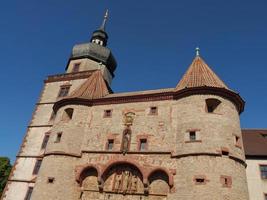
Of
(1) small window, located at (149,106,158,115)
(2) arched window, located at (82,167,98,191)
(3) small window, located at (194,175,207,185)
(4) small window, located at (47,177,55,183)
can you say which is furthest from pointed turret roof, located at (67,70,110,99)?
(3) small window, located at (194,175,207,185)

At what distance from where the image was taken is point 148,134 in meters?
19.4

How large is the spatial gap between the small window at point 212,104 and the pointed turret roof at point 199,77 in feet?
3.66

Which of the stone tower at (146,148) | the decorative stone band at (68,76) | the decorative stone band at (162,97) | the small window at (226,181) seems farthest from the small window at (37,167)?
the small window at (226,181)

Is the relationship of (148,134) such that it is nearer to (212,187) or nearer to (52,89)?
(212,187)

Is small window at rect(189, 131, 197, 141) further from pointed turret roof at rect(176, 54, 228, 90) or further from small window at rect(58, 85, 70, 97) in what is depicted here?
small window at rect(58, 85, 70, 97)

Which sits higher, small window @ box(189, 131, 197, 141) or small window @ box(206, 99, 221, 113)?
small window @ box(206, 99, 221, 113)

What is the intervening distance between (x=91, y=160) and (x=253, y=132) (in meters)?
15.7

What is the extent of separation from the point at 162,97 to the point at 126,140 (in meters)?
4.27

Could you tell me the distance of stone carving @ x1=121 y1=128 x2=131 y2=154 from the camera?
63.1 feet

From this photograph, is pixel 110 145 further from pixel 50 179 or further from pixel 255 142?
pixel 255 142

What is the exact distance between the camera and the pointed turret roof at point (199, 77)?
19.9 m

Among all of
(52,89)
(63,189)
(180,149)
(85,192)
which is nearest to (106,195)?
(85,192)

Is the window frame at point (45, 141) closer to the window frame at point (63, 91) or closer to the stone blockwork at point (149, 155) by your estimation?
the stone blockwork at point (149, 155)

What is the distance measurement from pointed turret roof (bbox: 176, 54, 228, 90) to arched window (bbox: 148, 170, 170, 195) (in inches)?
262
